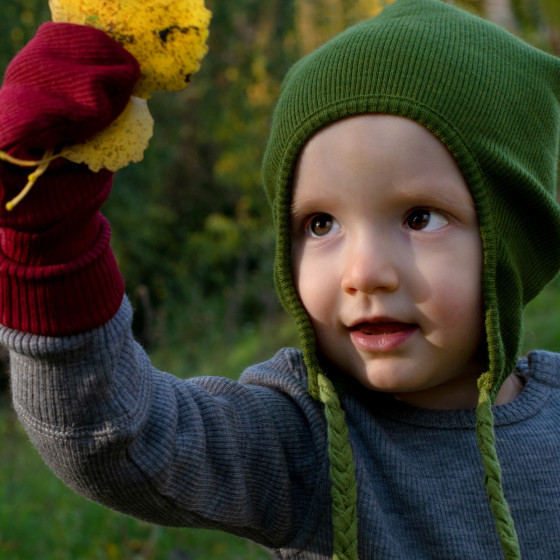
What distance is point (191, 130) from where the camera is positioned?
11.8 m

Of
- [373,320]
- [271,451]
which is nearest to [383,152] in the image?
[373,320]

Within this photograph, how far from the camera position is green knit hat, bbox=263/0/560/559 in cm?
166

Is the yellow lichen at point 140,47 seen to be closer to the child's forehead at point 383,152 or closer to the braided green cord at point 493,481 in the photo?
the child's forehead at point 383,152

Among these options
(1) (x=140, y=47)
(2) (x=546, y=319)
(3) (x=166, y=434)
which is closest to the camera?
(1) (x=140, y=47)

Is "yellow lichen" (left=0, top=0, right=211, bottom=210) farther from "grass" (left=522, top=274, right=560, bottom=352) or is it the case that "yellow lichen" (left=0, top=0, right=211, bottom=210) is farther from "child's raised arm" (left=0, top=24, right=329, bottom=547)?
"grass" (left=522, top=274, right=560, bottom=352)

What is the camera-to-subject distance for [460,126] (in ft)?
5.51

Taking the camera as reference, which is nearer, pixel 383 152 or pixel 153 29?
pixel 153 29

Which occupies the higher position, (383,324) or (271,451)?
(383,324)

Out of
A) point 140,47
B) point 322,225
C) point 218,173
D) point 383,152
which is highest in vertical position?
point 140,47

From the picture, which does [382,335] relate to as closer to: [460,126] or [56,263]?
[460,126]

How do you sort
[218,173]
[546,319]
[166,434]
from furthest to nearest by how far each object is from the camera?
[218,173] → [546,319] → [166,434]

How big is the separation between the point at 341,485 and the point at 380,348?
29cm

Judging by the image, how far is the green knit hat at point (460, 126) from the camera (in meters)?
1.66

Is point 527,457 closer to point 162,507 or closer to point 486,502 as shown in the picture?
point 486,502
